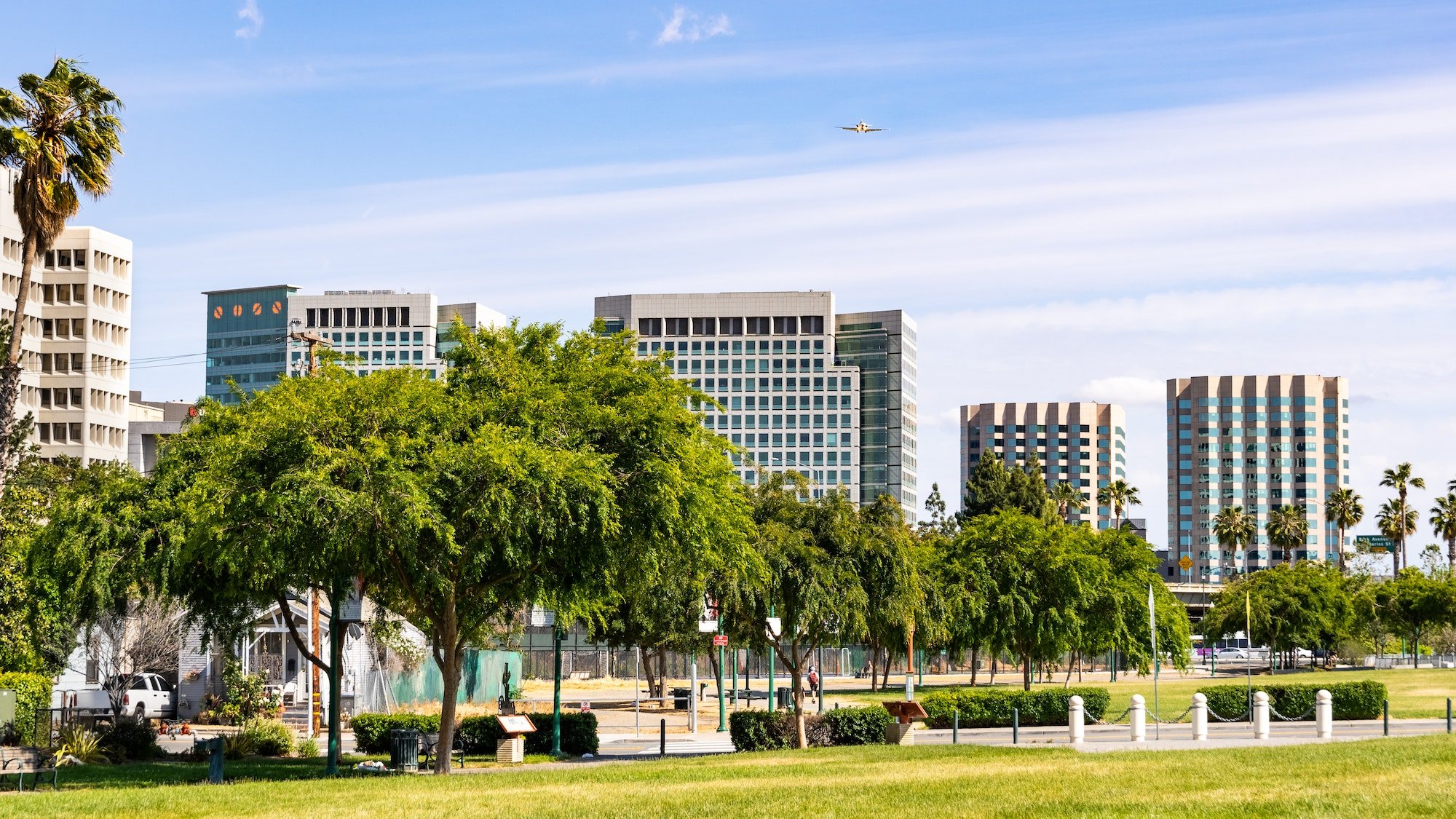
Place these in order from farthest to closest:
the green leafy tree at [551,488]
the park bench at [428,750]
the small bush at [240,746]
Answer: the small bush at [240,746] < the park bench at [428,750] < the green leafy tree at [551,488]

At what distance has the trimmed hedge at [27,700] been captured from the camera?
3697 cm

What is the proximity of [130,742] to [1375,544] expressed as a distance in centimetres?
14316

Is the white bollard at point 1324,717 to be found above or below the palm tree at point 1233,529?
below

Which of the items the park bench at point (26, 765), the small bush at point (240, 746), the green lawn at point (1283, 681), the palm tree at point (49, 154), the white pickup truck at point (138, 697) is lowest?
the green lawn at point (1283, 681)

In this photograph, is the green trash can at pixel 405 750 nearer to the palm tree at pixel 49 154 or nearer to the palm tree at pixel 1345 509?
the palm tree at pixel 49 154

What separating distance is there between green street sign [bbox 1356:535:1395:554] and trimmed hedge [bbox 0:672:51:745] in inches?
5563

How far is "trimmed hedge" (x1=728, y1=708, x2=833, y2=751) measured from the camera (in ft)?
129

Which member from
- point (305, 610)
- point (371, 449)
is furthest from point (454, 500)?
point (305, 610)

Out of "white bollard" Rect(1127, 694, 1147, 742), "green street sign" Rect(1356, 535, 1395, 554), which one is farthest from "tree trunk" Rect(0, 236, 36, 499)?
"green street sign" Rect(1356, 535, 1395, 554)

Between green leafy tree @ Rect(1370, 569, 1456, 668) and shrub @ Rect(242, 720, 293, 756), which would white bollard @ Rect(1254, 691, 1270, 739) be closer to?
shrub @ Rect(242, 720, 293, 756)

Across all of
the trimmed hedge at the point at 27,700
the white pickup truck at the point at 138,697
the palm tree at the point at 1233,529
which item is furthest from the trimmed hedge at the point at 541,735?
the palm tree at the point at 1233,529

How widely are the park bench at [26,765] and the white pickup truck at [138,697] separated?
18857 millimetres

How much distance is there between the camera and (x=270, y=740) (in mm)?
39531

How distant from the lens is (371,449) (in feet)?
94.0
